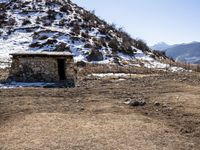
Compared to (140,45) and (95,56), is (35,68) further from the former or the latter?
(140,45)

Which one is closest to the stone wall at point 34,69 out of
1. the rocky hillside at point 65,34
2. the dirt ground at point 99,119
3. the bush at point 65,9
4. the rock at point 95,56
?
the dirt ground at point 99,119

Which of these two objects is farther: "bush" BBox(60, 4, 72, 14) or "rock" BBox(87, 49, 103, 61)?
"bush" BBox(60, 4, 72, 14)

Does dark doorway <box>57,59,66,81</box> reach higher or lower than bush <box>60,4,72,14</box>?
lower

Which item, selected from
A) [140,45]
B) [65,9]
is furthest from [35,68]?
[65,9]

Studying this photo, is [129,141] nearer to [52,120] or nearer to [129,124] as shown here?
[129,124]

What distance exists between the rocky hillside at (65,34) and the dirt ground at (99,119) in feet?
58.1

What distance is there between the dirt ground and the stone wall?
9.42 ft

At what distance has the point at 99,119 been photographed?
14797 millimetres

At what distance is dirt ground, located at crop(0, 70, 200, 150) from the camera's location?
480 inches

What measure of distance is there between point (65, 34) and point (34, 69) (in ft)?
78.4

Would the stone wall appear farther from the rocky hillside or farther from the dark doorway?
the rocky hillside

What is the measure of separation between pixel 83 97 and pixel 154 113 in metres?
4.16

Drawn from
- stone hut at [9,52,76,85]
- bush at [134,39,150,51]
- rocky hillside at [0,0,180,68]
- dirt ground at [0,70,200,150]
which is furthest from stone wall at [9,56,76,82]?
bush at [134,39,150,51]

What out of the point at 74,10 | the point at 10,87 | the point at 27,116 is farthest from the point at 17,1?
the point at 27,116
